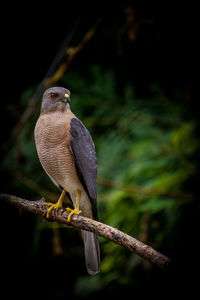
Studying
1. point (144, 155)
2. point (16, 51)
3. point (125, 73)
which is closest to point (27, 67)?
point (16, 51)

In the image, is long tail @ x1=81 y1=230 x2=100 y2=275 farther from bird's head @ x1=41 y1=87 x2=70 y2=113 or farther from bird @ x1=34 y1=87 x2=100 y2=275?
bird's head @ x1=41 y1=87 x2=70 y2=113

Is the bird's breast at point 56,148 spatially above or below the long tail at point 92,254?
above

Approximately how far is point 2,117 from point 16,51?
1142 millimetres

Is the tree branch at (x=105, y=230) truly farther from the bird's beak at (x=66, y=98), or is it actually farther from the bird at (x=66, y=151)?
the bird's beak at (x=66, y=98)

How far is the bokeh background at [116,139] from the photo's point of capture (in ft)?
11.7

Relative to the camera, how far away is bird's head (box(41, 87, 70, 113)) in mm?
2990

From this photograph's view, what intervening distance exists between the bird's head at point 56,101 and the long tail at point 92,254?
1075 mm

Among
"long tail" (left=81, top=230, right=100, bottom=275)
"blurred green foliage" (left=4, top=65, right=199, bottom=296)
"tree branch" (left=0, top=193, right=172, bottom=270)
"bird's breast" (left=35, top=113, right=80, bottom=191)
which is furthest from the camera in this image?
"blurred green foliage" (left=4, top=65, right=199, bottom=296)

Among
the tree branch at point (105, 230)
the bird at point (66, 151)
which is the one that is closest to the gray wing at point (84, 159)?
the bird at point (66, 151)

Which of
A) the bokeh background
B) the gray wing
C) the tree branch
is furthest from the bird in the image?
the bokeh background

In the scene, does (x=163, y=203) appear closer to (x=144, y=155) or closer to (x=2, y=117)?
(x=144, y=155)

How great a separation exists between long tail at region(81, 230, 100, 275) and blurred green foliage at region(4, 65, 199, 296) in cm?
65

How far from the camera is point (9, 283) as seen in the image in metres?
5.33

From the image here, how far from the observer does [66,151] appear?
9.70 feet
